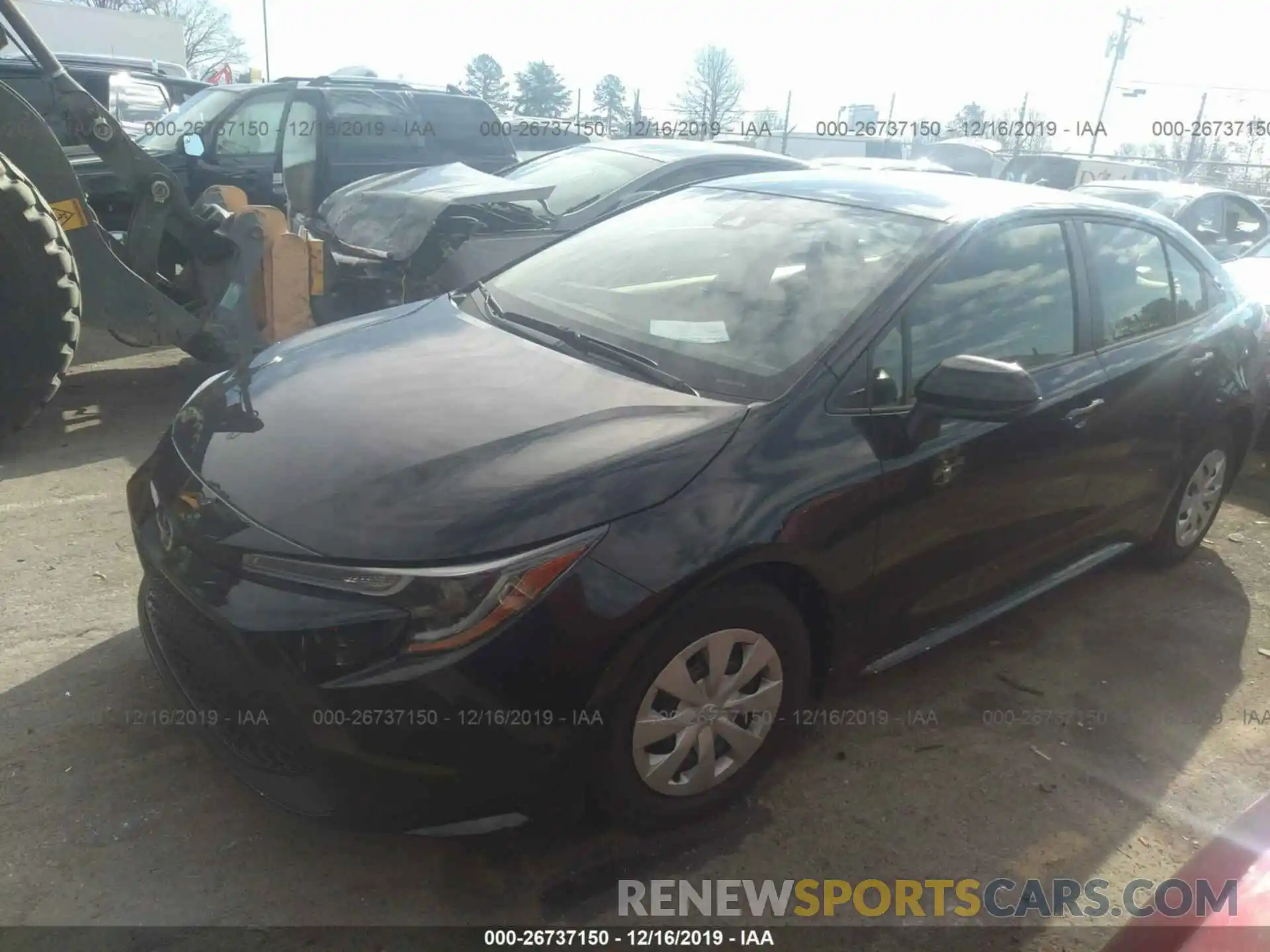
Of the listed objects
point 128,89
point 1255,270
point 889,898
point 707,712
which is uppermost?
point 128,89

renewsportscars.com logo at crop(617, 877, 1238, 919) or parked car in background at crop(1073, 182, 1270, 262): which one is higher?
parked car in background at crop(1073, 182, 1270, 262)

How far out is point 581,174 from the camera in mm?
6645

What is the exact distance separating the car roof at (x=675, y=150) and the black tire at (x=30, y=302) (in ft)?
12.3

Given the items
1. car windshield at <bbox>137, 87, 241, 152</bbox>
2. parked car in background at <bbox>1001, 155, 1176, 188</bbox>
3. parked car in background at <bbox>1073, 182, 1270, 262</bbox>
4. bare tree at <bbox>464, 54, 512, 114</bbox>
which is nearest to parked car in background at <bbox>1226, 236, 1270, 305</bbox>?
parked car in background at <bbox>1073, 182, 1270, 262</bbox>

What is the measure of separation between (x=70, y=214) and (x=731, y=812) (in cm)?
441

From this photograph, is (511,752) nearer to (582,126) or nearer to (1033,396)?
(1033,396)

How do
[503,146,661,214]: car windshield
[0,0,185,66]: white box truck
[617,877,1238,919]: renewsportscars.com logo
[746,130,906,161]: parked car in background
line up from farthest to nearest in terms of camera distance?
[746,130,906,161]: parked car in background, [0,0,185,66]: white box truck, [503,146,661,214]: car windshield, [617,877,1238,919]: renewsportscars.com logo

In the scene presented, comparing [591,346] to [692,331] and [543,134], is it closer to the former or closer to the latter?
[692,331]

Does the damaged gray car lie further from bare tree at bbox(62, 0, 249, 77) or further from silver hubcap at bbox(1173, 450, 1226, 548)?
bare tree at bbox(62, 0, 249, 77)

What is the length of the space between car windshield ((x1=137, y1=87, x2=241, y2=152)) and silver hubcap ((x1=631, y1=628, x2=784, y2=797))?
7750 millimetres

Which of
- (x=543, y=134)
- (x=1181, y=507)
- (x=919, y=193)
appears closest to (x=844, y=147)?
(x=543, y=134)

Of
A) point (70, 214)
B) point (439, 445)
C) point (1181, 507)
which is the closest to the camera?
point (439, 445)

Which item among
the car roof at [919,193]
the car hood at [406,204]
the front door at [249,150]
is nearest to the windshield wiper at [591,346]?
the car roof at [919,193]

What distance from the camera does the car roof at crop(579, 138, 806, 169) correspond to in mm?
6570
